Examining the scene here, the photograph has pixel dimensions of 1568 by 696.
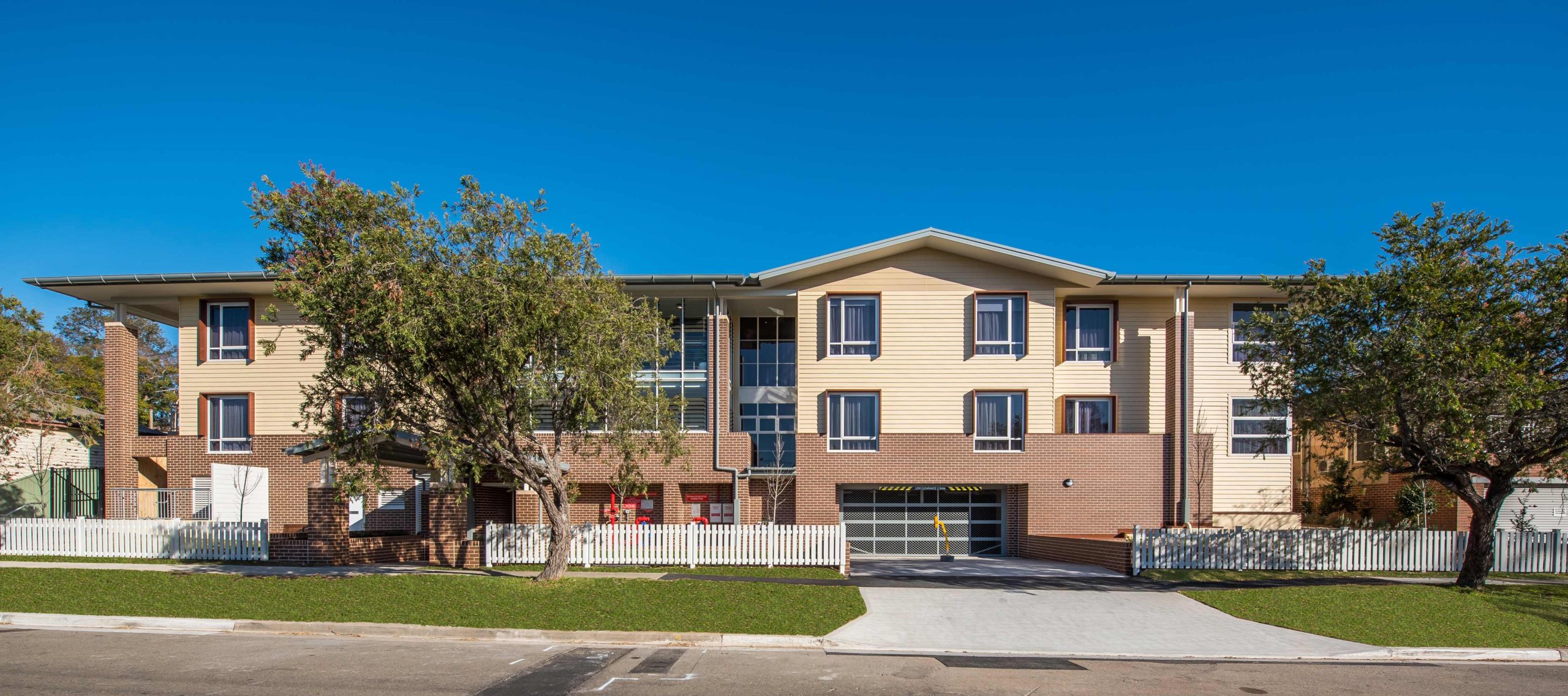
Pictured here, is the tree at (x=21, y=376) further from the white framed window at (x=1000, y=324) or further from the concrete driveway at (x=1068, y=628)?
Result: the white framed window at (x=1000, y=324)

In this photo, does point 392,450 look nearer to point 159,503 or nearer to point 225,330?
point 225,330

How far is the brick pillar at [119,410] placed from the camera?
87.0ft

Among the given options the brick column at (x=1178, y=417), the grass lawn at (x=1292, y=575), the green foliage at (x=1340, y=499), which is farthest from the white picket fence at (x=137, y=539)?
the green foliage at (x=1340, y=499)

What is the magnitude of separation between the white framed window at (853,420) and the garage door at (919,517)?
62.9 inches

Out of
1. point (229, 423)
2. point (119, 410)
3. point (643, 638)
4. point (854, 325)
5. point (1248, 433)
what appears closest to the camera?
point (643, 638)

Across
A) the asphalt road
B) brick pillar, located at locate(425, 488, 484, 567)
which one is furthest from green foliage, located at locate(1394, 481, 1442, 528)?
brick pillar, located at locate(425, 488, 484, 567)

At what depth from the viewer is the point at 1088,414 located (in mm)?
26922

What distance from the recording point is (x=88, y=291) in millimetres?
26359

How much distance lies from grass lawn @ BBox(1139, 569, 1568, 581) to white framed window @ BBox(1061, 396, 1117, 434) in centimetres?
647

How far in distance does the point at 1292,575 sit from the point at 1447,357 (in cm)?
746

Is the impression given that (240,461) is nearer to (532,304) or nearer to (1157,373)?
(532,304)

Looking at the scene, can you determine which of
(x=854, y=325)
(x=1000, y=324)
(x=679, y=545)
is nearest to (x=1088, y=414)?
(x=1000, y=324)

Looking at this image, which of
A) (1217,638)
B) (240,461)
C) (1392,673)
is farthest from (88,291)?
(1392,673)

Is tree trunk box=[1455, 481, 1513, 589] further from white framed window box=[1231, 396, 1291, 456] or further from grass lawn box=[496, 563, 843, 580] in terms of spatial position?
grass lawn box=[496, 563, 843, 580]
